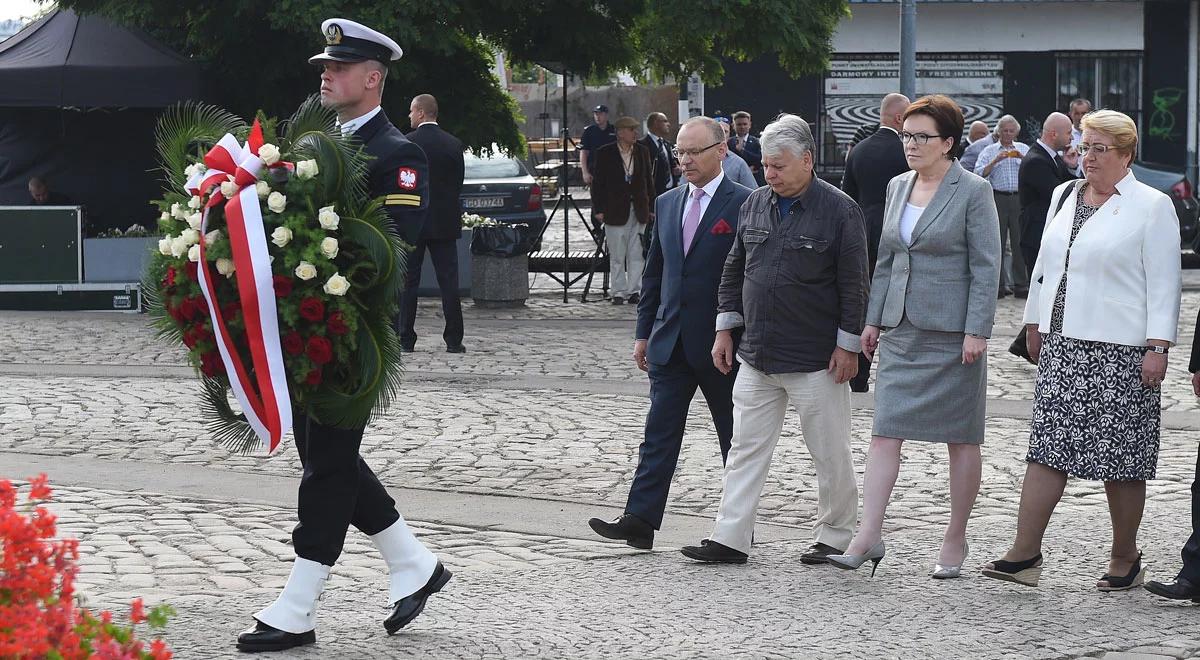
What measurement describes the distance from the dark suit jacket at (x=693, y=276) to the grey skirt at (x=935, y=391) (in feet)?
2.68

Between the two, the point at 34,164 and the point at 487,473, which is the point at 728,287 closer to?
the point at 487,473

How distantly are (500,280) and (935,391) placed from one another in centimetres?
1111

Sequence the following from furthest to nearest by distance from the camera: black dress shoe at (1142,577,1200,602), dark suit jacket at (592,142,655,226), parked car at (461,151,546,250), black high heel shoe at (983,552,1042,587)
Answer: parked car at (461,151,546,250)
dark suit jacket at (592,142,655,226)
black high heel shoe at (983,552,1042,587)
black dress shoe at (1142,577,1200,602)

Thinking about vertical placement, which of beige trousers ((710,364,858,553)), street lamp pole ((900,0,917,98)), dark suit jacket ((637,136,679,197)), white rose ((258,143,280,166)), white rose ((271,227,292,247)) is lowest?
beige trousers ((710,364,858,553))

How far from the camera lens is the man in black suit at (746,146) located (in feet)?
63.2

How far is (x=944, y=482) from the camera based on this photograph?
8.32m


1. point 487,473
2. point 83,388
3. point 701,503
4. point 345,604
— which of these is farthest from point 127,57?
point 345,604

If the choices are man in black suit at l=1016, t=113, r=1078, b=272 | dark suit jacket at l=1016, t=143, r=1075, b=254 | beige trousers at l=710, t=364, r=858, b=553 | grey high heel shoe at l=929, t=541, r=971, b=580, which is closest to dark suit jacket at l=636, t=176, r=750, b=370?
beige trousers at l=710, t=364, r=858, b=553

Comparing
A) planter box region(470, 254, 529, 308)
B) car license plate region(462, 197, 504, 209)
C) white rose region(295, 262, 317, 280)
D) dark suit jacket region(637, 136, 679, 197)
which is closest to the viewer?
white rose region(295, 262, 317, 280)

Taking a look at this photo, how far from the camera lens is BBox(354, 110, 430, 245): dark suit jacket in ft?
17.6

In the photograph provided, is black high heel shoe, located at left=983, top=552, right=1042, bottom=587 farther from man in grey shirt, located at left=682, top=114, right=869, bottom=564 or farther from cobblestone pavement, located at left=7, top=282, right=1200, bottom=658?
man in grey shirt, located at left=682, top=114, right=869, bottom=564

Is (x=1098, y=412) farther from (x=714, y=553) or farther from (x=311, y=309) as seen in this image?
(x=311, y=309)

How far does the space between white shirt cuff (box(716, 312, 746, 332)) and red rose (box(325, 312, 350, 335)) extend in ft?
6.75

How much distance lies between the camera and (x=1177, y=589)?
234 inches
